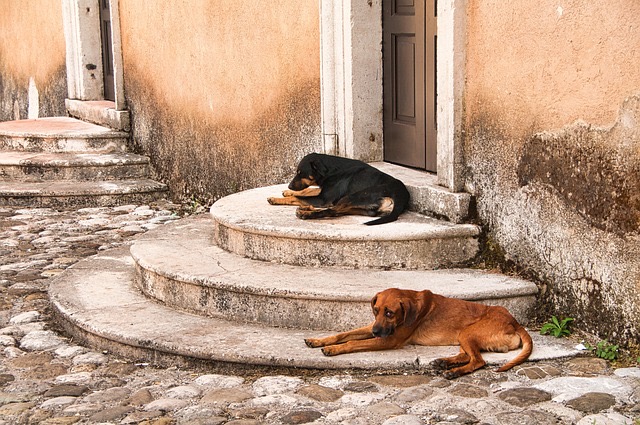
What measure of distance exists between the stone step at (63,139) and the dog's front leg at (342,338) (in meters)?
6.82

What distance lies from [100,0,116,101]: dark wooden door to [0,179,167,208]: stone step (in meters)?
2.66

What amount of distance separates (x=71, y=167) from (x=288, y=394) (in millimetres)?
6624

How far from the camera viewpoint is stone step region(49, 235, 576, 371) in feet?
15.9

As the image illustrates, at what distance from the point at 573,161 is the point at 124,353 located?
2659 mm

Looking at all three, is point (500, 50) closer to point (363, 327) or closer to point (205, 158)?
point (363, 327)

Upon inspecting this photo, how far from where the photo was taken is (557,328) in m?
5.22

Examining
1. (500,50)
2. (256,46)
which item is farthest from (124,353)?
(256,46)

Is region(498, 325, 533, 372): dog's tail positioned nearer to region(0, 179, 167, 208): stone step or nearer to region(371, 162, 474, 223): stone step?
region(371, 162, 474, 223): stone step

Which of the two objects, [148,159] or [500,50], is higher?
[500,50]

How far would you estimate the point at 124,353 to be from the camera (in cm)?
528

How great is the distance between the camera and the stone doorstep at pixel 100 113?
447 inches

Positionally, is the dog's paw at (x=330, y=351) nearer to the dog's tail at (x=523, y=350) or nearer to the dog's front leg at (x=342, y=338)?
the dog's front leg at (x=342, y=338)

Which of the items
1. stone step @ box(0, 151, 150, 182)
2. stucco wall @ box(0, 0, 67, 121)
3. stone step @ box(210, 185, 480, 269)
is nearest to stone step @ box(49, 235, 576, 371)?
stone step @ box(210, 185, 480, 269)

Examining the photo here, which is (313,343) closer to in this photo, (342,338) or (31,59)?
(342,338)
